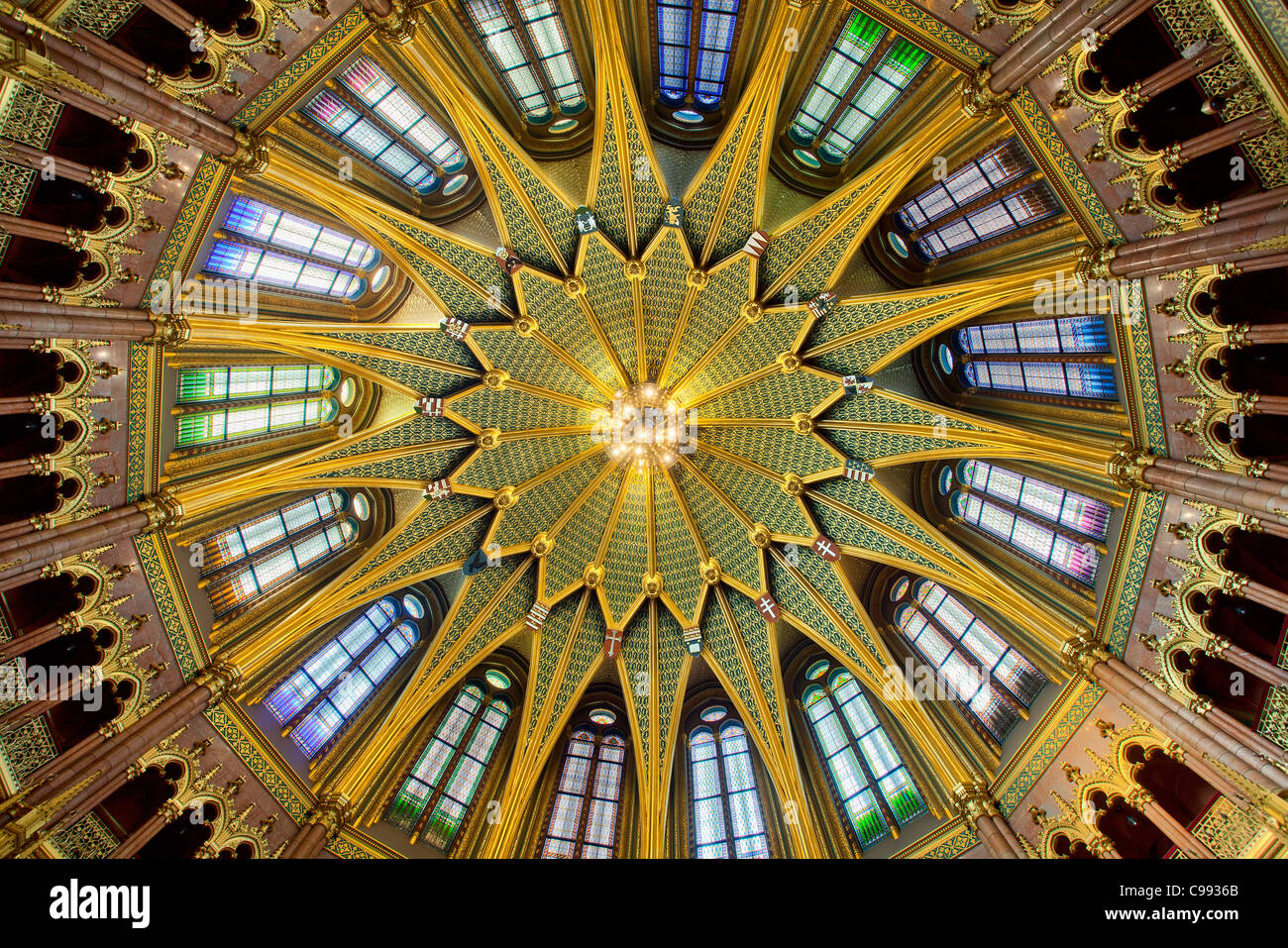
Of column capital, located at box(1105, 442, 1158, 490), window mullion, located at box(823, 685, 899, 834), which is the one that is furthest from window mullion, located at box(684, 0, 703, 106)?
window mullion, located at box(823, 685, 899, 834)

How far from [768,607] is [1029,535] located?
746 cm

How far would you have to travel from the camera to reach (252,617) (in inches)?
765

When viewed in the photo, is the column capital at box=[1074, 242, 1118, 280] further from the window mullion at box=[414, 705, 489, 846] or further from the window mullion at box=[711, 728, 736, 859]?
the window mullion at box=[414, 705, 489, 846]

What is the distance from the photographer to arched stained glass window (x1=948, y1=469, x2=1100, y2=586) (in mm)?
18391

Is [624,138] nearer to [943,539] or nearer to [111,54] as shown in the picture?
[111,54]

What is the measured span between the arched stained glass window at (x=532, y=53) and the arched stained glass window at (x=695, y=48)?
245 centimetres

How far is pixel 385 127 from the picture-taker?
19.6m

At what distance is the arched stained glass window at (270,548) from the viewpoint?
1886 cm

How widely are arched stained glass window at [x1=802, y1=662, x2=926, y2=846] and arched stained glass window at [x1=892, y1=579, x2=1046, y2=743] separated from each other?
2463 millimetres

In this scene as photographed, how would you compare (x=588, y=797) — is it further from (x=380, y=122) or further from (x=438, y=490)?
(x=380, y=122)

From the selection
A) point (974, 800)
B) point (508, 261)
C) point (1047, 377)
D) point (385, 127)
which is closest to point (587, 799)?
point (974, 800)

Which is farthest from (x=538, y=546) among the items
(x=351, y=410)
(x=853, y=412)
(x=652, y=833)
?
(x=853, y=412)

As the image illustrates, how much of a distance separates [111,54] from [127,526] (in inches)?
348

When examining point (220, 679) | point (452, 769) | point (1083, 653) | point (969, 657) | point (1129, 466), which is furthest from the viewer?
point (452, 769)
